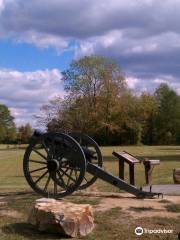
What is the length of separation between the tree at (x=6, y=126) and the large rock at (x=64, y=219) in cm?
10951

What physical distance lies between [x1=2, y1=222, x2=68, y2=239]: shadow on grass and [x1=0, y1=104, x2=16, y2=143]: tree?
109m

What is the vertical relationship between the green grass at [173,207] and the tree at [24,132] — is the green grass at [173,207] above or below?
below

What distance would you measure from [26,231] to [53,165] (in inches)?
117

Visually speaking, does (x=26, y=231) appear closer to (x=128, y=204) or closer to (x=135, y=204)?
(x=128, y=204)

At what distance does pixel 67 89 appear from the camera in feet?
255

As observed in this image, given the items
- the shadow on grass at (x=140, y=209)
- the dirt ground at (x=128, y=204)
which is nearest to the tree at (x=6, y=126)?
the dirt ground at (x=128, y=204)

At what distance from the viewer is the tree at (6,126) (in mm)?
121312

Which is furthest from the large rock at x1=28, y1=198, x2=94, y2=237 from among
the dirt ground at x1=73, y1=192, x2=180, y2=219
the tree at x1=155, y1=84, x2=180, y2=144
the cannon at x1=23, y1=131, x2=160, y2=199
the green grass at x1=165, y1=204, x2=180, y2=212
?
the tree at x1=155, y1=84, x2=180, y2=144

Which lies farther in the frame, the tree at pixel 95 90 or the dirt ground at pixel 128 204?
the tree at pixel 95 90

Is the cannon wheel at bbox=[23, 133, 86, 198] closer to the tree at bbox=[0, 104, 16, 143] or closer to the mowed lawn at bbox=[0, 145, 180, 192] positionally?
the mowed lawn at bbox=[0, 145, 180, 192]

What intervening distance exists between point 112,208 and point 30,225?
2.16 meters

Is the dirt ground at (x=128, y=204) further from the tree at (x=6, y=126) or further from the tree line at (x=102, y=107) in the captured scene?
the tree at (x=6, y=126)

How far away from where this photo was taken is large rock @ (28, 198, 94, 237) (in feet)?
32.4

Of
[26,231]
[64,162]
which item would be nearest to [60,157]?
[64,162]
